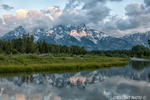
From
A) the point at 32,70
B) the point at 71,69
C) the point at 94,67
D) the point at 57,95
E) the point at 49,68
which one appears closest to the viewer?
the point at 57,95

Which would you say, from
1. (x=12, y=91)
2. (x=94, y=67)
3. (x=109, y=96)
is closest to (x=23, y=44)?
(x=94, y=67)

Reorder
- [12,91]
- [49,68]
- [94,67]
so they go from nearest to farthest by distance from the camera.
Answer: [12,91] < [49,68] < [94,67]

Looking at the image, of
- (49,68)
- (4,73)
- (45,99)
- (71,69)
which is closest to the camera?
(45,99)

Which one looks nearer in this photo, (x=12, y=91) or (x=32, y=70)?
(x=12, y=91)

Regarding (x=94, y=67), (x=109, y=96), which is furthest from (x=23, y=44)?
(x=109, y=96)

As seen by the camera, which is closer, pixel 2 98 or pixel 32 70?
pixel 2 98

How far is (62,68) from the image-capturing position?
4428 cm

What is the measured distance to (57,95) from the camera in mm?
21172

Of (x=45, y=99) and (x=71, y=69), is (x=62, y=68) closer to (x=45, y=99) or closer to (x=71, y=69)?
(x=71, y=69)

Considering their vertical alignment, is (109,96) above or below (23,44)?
below

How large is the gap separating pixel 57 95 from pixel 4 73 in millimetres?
21236

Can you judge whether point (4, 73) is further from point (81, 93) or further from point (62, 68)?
point (81, 93)

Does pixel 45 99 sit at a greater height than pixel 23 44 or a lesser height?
lesser

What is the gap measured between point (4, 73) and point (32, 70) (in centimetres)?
654
